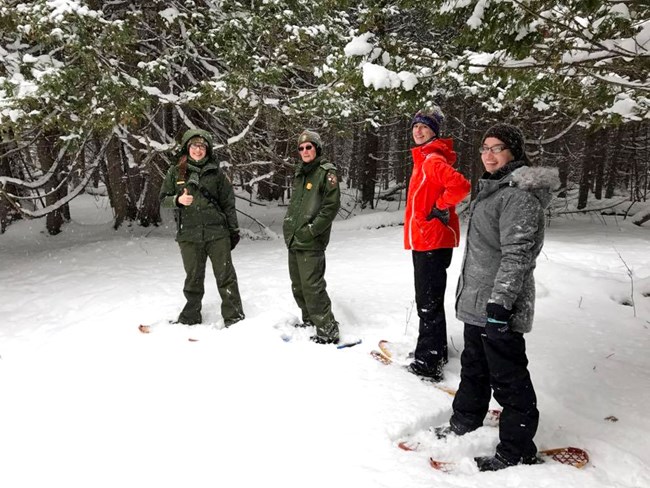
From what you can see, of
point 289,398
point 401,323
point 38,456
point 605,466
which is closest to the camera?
point 605,466

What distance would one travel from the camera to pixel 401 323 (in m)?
5.54

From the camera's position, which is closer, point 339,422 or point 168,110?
point 339,422

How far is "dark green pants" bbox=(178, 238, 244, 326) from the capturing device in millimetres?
5543

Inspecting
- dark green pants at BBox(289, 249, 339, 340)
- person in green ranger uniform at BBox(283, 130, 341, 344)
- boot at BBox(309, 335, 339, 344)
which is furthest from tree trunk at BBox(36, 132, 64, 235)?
boot at BBox(309, 335, 339, 344)

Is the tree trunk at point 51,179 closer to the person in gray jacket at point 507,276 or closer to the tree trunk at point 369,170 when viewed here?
the tree trunk at point 369,170

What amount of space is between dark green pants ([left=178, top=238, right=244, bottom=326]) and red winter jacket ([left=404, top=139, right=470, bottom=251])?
2.40m

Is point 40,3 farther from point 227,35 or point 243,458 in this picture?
point 243,458

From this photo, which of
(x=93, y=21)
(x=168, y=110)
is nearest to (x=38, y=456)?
(x=93, y=21)

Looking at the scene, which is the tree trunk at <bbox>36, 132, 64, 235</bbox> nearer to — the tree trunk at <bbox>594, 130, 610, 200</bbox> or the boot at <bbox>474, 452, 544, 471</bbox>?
the boot at <bbox>474, 452, 544, 471</bbox>

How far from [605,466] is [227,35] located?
26.4 ft

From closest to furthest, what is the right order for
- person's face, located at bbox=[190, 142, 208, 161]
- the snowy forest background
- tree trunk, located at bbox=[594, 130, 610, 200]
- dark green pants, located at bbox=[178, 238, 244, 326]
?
1. the snowy forest background
2. person's face, located at bbox=[190, 142, 208, 161]
3. dark green pants, located at bbox=[178, 238, 244, 326]
4. tree trunk, located at bbox=[594, 130, 610, 200]

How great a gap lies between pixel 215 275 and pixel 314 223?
5.03 ft

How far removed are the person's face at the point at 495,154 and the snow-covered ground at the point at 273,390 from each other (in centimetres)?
199

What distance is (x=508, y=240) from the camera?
289cm
